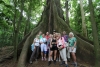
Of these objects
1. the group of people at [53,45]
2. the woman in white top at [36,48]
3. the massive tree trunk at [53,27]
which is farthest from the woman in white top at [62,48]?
the massive tree trunk at [53,27]

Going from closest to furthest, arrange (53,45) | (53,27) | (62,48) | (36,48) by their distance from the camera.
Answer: (62,48) → (53,45) → (36,48) → (53,27)

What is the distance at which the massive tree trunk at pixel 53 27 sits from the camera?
8.16 m

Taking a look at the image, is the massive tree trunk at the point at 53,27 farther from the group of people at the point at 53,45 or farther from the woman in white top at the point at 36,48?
the group of people at the point at 53,45

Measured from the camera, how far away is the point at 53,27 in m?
10.3

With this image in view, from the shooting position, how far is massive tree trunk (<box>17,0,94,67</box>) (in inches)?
321

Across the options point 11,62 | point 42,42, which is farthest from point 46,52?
point 11,62

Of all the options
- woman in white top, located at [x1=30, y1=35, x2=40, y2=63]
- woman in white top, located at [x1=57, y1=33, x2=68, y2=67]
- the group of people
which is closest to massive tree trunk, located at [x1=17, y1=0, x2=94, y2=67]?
woman in white top, located at [x1=30, y1=35, x2=40, y2=63]

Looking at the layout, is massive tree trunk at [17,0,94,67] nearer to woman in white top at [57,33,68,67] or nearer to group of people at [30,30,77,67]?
group of people at [30,30,77,67]

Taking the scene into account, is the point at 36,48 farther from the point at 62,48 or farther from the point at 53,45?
the point at 62,48

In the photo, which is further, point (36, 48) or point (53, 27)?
point (53, 27)

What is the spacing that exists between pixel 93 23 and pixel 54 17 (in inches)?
198

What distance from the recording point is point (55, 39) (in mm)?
7277

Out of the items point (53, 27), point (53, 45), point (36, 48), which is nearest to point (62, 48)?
point (53, 45)

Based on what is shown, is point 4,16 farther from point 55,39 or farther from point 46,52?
point 55,39
